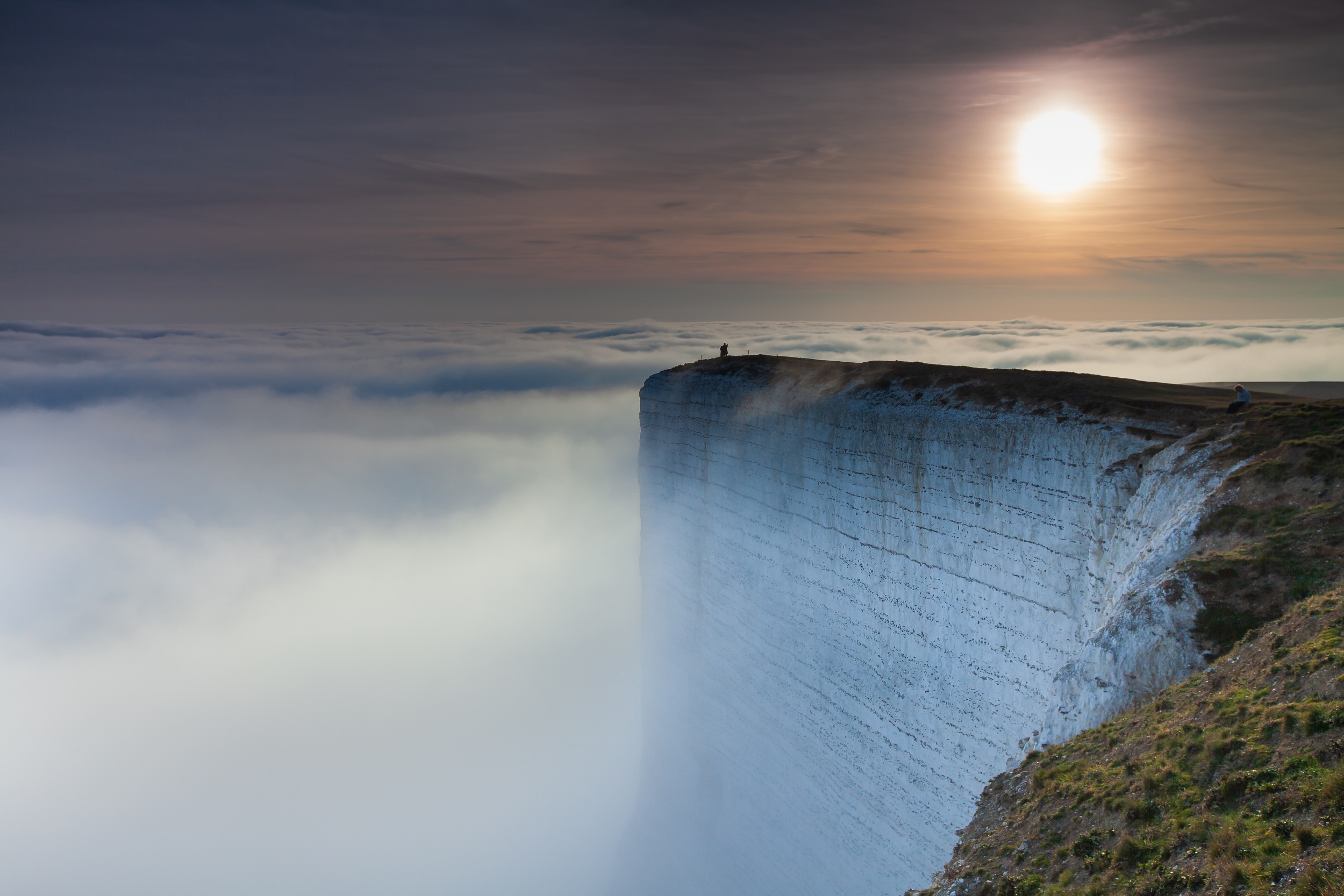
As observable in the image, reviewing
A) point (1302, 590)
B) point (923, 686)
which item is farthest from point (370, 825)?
point (1302, 590)

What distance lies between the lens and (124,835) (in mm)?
56375

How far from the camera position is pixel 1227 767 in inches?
254

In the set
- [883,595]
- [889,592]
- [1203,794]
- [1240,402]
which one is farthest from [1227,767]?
[883,595]

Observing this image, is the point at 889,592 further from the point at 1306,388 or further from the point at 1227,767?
the point at 1306,388

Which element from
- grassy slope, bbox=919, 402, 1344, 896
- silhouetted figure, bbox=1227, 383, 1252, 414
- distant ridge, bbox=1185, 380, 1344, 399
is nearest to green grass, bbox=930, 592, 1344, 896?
grassy slope, bbox=919, 402, 1344, 896

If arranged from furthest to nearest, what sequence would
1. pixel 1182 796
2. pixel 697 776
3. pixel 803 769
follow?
pixel 697 776 < pixel 803 769 < pixel 1182 796

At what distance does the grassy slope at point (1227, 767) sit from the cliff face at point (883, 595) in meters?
0.81

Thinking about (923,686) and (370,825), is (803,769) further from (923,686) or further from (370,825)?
(370,825)

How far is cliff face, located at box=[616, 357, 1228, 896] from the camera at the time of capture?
13.6 meters

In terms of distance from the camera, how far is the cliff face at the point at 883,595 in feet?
44.5

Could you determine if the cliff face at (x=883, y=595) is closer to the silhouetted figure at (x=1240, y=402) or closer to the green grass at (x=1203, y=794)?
the silhouetted figure at (x=1240, y=402)

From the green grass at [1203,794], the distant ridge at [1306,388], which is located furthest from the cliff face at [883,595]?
the distant ridge at [1306,388]

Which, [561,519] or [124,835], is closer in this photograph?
[124,835]

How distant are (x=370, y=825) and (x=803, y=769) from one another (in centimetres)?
3756
